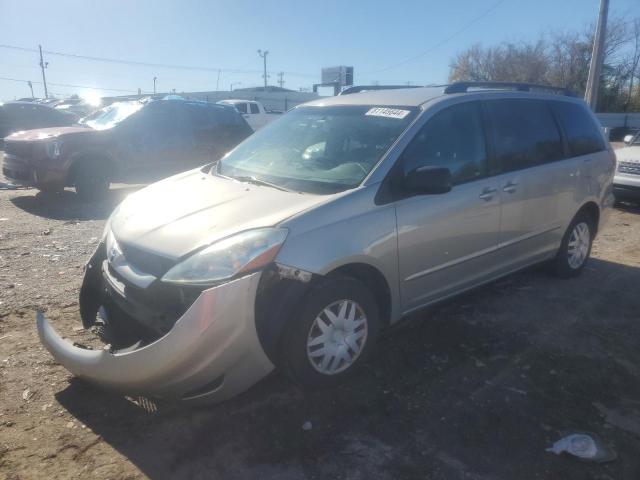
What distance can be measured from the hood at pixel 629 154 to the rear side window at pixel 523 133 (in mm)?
5487

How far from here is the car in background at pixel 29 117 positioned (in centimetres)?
1653

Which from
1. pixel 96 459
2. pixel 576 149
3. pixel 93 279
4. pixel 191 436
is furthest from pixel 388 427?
pixel 576 149

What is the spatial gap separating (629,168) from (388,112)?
7.45 meters

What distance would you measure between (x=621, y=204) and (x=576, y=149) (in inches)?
241

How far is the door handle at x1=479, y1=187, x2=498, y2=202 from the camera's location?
157 inches

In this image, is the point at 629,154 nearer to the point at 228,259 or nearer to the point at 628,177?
the point at 628,177

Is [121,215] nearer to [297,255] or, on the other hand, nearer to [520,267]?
[297,255]

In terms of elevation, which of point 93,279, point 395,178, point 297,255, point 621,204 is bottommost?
point 621,204

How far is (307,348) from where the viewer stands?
117 inches

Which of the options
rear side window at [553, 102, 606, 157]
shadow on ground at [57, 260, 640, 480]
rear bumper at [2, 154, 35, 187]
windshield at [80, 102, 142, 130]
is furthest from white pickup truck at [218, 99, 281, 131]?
shadow on ground at [57, 260, 640, 480]

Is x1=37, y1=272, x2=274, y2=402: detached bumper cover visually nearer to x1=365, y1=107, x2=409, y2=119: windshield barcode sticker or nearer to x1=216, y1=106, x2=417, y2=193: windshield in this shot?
x1=216, y1=106, x2=417, y2=193: windshield

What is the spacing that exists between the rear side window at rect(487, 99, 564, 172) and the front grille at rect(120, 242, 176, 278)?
277 cm

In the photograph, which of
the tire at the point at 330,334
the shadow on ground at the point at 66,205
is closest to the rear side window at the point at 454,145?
the tire at the point at 330,334

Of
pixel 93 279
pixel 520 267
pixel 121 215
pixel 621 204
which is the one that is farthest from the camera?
pixel 621 204
